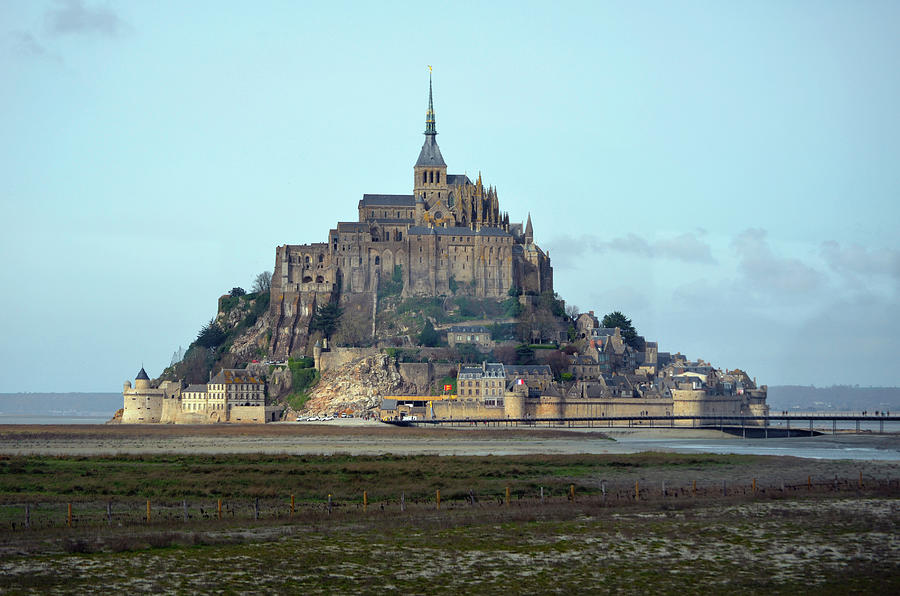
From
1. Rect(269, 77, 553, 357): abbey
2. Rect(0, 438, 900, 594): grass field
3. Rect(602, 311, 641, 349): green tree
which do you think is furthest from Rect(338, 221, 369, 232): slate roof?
Rect(0, 438, 900, 594): grass field

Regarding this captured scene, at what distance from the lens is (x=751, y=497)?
39.3 meters

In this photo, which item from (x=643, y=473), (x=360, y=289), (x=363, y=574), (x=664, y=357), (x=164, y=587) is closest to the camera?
(x=164, y=587)

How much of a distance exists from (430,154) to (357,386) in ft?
132

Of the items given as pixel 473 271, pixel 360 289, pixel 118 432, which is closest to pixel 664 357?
pixel 473 271

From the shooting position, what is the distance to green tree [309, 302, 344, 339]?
121750 millimetres

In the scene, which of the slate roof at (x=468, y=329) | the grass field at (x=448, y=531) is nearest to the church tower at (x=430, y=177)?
the slate roof at (x=468, y=329)

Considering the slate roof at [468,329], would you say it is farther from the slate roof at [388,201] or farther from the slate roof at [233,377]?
the slate roof at [233,377]

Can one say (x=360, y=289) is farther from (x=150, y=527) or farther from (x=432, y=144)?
(x=150, y=527)

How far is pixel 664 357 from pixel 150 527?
110 m

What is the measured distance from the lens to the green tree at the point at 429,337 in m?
119

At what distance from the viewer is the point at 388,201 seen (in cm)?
13750

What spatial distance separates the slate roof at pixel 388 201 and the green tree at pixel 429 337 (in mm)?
21608

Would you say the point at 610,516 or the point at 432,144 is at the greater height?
the point at 432,144

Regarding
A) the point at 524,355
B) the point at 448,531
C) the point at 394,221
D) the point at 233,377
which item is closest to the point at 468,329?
the point at 524,355
